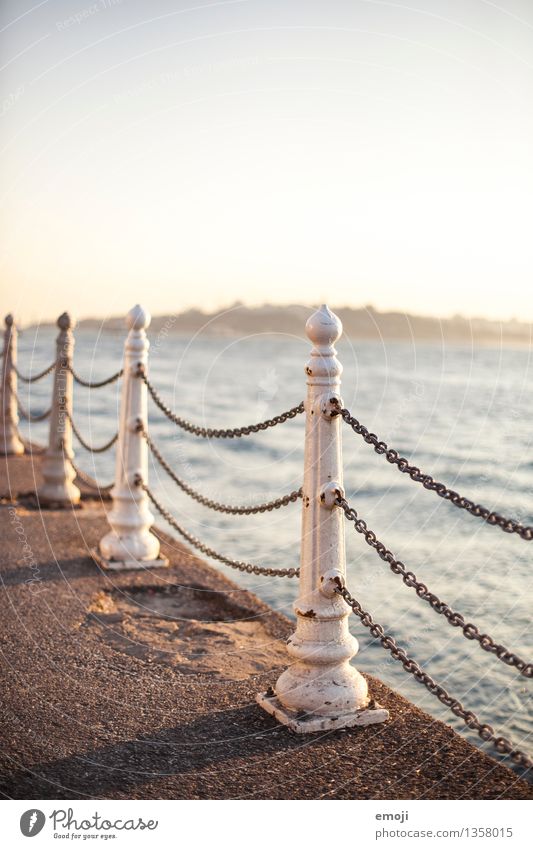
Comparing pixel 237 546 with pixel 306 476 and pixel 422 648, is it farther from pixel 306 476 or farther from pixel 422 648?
pixel 306 476

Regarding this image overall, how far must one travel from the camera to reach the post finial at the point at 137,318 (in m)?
6.54

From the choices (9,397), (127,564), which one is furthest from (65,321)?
(9,397)

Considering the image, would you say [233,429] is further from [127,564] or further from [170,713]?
[127,564]

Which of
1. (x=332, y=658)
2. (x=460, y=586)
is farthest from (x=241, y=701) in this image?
(x=460, y=586)

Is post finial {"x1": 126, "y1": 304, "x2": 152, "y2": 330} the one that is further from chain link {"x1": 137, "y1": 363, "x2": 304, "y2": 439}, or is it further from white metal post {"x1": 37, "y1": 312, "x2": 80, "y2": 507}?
white metal post {"x1": 37, "y1": 312, "x2": 80, "y2": 507}

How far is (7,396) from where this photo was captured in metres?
11.0

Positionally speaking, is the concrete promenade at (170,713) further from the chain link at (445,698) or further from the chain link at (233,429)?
the chain link at (233,429)

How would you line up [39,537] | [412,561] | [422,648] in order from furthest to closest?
1. [412,561]
2. [39,537]
3. [422,648]

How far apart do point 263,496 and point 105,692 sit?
352 inches

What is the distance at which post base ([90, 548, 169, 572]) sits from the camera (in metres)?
6.42

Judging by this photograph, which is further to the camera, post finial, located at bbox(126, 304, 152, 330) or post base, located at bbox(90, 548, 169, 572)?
post finial, located at bbox(126, 304, 152, 330)

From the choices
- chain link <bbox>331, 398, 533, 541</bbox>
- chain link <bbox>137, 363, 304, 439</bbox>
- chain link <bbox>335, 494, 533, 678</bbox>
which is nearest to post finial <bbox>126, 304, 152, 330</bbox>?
chain link <bbox>137, 363, 304, 439</bbox>

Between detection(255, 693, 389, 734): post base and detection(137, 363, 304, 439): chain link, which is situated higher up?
detection(137, 363, 304, 439): chain link

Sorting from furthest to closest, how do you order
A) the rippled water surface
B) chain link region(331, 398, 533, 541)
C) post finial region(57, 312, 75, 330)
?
post finial region(57, 312, 75, 330)
the rippled water surface
chain link region(331, 398, 533, 541)
